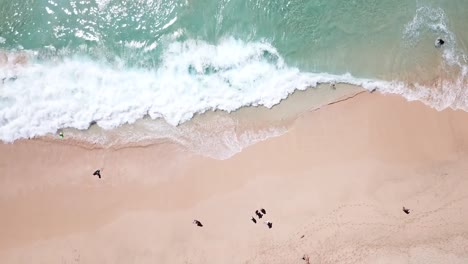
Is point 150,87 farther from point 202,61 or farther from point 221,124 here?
point 221,124

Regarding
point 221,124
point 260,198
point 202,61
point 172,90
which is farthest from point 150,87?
point 260,198

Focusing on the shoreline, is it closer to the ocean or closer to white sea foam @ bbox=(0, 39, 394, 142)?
the ocean

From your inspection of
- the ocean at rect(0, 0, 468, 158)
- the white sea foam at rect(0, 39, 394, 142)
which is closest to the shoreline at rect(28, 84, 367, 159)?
the ocean at rect(0, 0, 468, 158)

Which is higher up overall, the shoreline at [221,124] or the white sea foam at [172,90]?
the white sea foam at [172,90]

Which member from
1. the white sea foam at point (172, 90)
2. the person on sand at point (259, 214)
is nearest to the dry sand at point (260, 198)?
the person on sand at point (259, 214)

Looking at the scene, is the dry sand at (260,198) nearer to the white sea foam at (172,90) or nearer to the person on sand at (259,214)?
the person on sand at (259,214)

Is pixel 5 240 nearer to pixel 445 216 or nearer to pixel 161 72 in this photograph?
pixel 161 72
